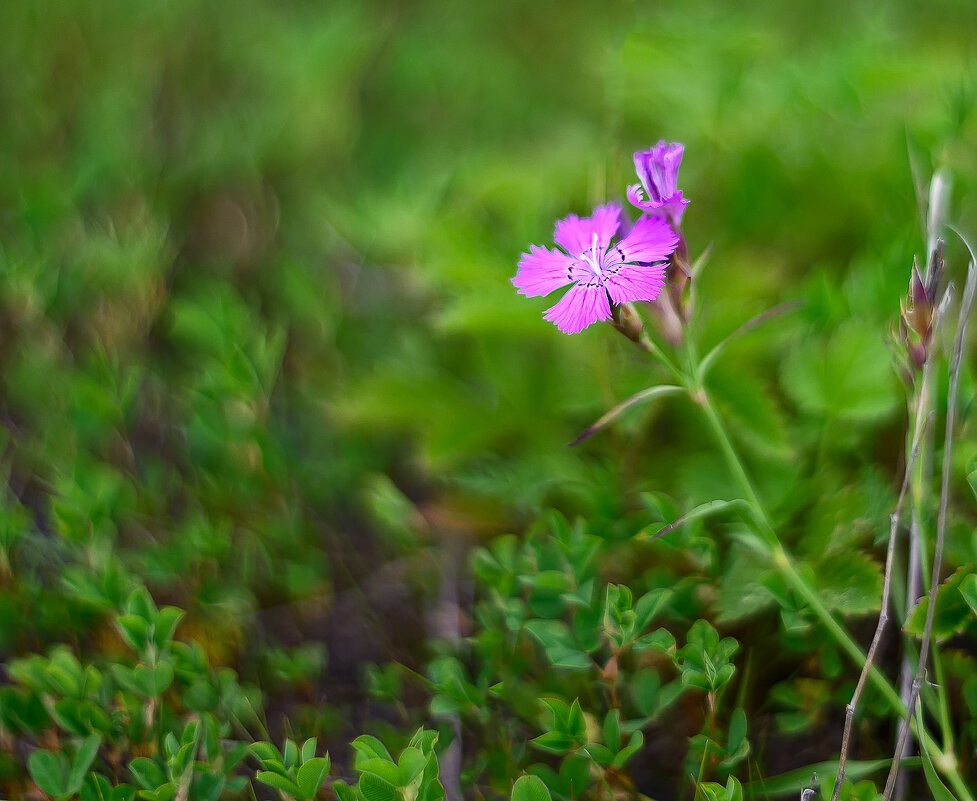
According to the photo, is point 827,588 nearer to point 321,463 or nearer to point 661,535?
point 661,535

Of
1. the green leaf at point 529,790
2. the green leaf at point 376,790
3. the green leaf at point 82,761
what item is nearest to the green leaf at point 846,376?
the green leaf at point 529,790

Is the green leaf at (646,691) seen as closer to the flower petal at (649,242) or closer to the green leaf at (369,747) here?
the green leaf at (369,747)

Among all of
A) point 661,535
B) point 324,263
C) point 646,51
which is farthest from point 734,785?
point 324,263

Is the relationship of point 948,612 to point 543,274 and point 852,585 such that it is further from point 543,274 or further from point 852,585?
point 543,274

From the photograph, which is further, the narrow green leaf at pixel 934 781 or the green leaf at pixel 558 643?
the green leaf at pixel 558 643

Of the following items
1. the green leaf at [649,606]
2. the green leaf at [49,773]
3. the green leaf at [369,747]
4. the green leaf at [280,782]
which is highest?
the green leaf at [649,606]

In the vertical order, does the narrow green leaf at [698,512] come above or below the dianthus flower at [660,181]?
below
